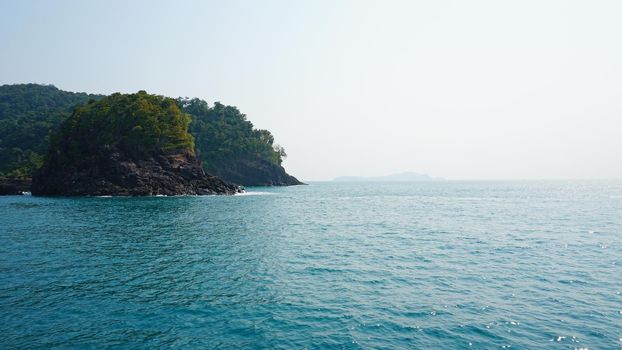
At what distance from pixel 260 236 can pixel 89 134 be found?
89324 millimetres

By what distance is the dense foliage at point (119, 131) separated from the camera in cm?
10150

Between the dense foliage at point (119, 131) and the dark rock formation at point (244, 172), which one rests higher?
the dense foliage at point (119, 131)

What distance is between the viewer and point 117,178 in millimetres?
93875

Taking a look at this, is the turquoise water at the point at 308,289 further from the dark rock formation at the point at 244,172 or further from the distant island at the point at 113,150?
the dark rock formation at the point at 244,172

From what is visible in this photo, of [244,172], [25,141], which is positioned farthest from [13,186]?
[244,172]

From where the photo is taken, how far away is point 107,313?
17266mm

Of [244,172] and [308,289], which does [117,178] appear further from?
[244,172]

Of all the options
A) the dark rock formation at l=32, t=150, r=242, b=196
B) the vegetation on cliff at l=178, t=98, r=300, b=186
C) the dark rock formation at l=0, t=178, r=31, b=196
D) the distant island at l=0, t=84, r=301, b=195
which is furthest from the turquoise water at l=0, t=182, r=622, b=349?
the vegetation on cliff at l=178, t=98, r=300, b=186

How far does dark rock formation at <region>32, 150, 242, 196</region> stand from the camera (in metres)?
92.0

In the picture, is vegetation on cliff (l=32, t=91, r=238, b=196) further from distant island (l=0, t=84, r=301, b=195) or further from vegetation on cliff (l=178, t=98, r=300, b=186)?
vegetation on cliff (l=178, t=98, r=300, b=186)

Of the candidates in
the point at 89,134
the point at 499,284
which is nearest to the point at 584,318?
the point at 499,284

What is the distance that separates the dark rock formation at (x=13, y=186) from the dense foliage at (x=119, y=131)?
1453 centimetres

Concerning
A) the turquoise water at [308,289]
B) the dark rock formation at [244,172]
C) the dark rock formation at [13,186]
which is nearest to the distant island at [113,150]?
the dark rock formation at [13,186]

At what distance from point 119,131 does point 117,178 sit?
60.7 ft
